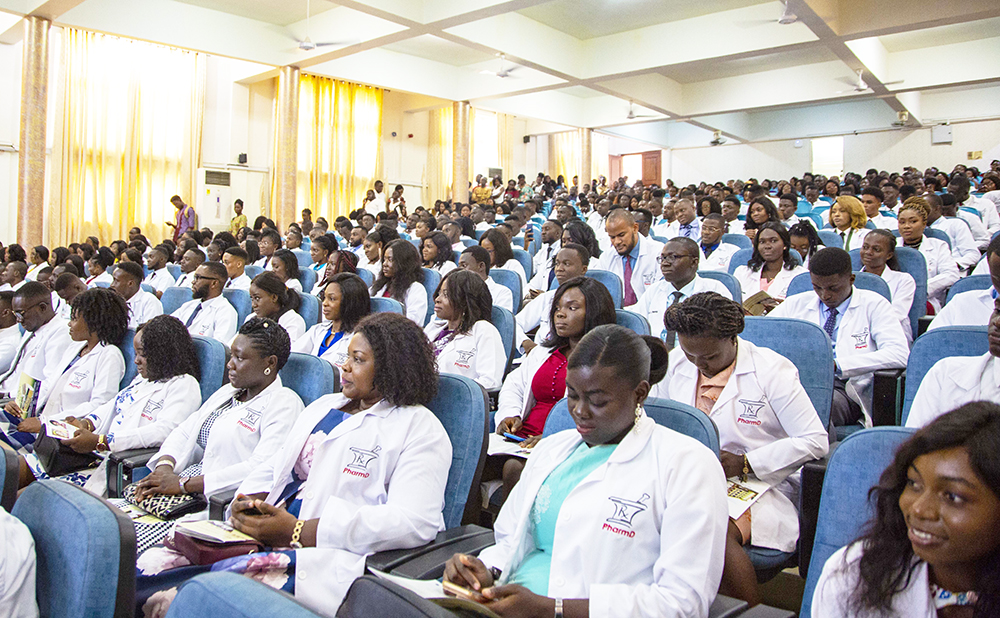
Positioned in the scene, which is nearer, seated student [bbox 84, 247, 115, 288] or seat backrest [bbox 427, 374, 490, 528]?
seat backrest [bbox 427, 374, 490, 528]

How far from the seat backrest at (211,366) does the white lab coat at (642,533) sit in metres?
1.89

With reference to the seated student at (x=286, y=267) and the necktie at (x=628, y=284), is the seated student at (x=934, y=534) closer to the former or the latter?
the necktie at (x=628, y=284)

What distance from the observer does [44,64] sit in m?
9.84

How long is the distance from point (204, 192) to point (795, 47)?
10.9 m

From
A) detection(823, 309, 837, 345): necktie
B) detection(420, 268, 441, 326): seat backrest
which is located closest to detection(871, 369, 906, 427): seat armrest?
detection(823, 309, 837, 345): necktie

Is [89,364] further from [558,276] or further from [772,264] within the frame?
[772,264]

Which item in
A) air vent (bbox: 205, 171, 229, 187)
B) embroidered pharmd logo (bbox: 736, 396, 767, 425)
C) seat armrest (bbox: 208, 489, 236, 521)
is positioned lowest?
seat armrest (bbox: 208, 489, 236, 521)

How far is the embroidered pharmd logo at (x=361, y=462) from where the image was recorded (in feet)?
6.68

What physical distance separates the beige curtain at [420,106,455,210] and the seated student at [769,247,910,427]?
50.5ft

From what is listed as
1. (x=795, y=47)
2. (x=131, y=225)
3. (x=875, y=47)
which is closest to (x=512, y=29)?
(x=795, y=47)

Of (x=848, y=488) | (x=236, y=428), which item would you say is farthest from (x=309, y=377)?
(x=848, y=488)

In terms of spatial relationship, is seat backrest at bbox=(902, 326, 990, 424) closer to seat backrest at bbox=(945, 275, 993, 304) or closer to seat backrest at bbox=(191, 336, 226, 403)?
seat backrest at bbox=(945, 275, 993, 304)

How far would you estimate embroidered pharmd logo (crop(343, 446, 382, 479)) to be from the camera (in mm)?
2037

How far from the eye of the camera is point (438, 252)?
6137 mm
